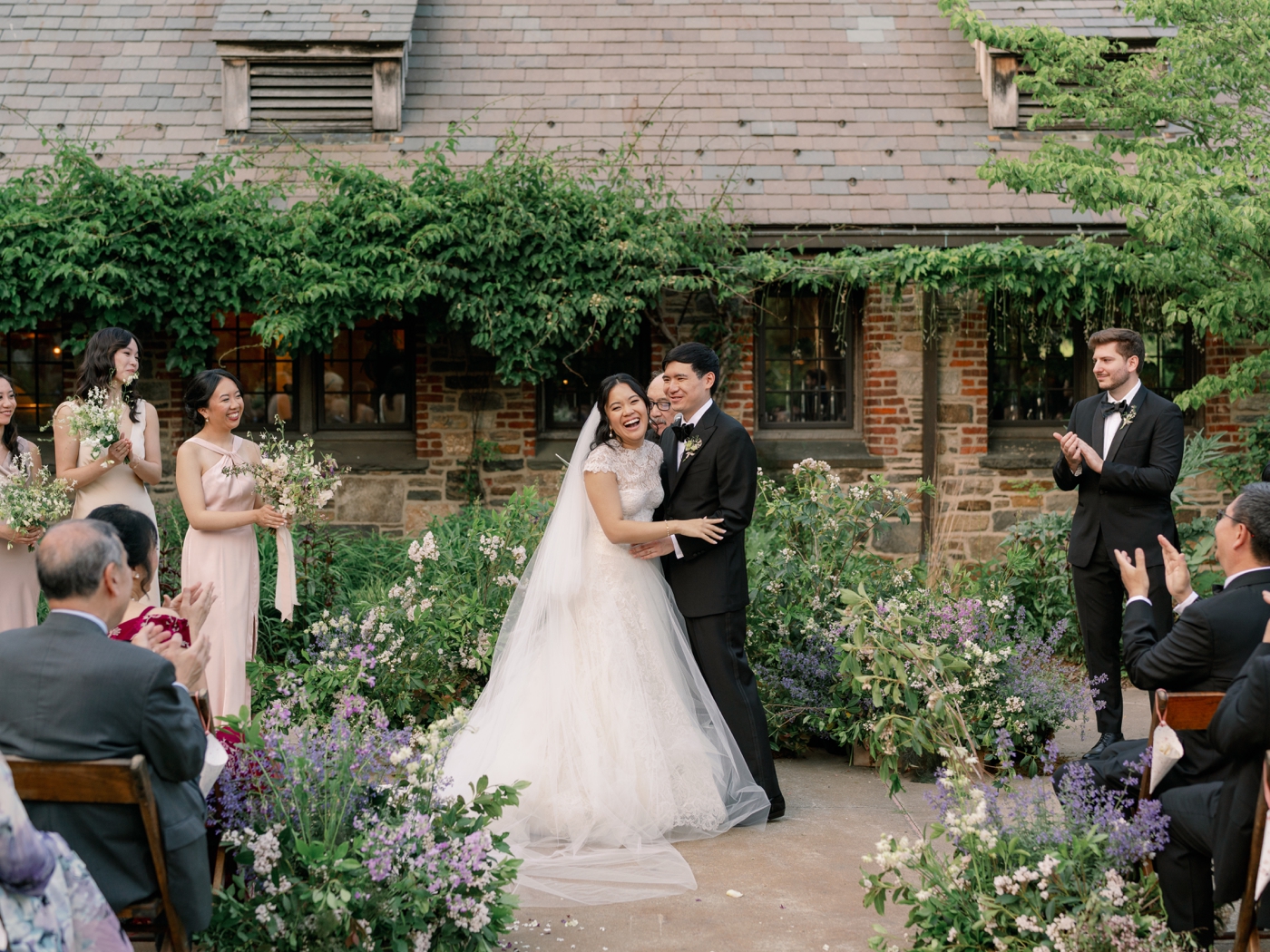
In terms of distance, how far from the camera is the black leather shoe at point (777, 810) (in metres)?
5.23

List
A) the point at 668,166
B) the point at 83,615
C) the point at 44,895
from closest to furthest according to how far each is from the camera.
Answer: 1. the point at 44,895
2. the point at 83,615
3. the point at 668,166

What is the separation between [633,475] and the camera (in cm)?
521

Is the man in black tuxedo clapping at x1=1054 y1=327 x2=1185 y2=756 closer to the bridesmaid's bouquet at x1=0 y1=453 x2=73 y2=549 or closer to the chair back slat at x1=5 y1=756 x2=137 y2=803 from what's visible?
the chair back slat at x1=5 y1=756 x2=137 y2=803

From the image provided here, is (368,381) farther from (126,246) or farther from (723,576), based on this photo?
(723,576)

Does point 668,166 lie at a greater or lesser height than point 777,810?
greater

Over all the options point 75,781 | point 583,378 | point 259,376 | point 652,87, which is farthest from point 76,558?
point 652,87

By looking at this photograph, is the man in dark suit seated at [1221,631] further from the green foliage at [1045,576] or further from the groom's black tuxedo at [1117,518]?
the green foliage at [1045,576]

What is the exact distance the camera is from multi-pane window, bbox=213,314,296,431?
1059 cm

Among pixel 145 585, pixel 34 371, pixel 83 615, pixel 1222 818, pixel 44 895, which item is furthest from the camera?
pixel 34 371

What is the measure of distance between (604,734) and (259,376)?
22.5 ft

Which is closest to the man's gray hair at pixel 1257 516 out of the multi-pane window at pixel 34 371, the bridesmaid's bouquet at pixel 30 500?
the bridesmaid's bouquet at pixel 30 500

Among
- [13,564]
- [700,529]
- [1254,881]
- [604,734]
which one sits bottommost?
[604,734]

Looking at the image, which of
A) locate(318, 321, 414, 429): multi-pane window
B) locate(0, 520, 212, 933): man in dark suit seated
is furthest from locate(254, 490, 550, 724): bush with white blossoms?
locate(318, 321, 414, 429): multi-pane window

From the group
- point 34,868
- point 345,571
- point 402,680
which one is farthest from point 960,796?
point 345,571
